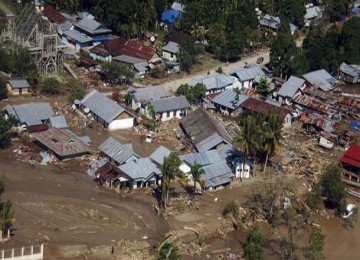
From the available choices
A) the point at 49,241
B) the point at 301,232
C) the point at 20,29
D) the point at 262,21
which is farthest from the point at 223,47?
the point at 49,241

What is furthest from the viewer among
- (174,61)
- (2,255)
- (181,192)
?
(174,61)

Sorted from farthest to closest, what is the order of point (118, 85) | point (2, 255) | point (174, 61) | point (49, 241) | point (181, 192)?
point (174, 61) < point (118, 85) < point (181, 192) < point (49, 241) < point (2, 255)

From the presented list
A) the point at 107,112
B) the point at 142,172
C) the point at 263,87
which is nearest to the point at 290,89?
the point at 263,87

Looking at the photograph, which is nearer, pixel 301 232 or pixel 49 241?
pixel 49 241

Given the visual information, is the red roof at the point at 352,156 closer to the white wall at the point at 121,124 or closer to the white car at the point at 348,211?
the white car at the point at 348,211

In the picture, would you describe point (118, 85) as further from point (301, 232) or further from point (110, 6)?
point (301, 232)

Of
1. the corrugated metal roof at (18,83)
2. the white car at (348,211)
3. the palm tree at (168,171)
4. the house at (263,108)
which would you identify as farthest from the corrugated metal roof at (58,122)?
the white car at (348,211)
